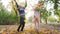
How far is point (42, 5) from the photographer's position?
184cm

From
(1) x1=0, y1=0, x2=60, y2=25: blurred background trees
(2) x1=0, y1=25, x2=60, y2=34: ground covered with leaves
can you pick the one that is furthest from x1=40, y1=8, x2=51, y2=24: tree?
(2) x1=0, y1=25, x2=60, y2=34: ground covered with leaves

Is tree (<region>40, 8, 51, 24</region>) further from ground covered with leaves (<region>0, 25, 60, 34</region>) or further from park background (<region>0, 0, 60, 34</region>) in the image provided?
ground covered with leaves (<region>0, 25, 60, 34</region>)

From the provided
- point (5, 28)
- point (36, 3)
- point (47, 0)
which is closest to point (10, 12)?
point (5, 28)

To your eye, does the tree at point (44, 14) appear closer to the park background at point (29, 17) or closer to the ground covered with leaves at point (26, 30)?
the park background at point (29, 17)

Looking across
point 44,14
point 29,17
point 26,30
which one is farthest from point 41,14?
point 26,30

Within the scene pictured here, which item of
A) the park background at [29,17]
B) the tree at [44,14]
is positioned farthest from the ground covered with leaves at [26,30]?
the tree at [44,14]

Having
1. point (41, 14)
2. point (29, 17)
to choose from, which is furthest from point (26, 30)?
point (41, 14)

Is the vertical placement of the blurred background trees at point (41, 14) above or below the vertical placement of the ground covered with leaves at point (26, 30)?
above

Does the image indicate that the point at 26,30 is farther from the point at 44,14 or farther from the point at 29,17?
the point at 44,14

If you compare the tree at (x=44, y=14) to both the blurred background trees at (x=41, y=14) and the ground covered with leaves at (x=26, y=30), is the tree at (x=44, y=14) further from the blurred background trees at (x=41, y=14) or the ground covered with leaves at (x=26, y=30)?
the ground covered with leaves at (x=26, y=30)

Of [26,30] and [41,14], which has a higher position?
[41,14]

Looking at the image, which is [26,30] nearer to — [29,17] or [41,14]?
[29,17]

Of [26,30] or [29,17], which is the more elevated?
[29,17]

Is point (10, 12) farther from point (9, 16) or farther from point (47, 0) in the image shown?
point (47, 0)
